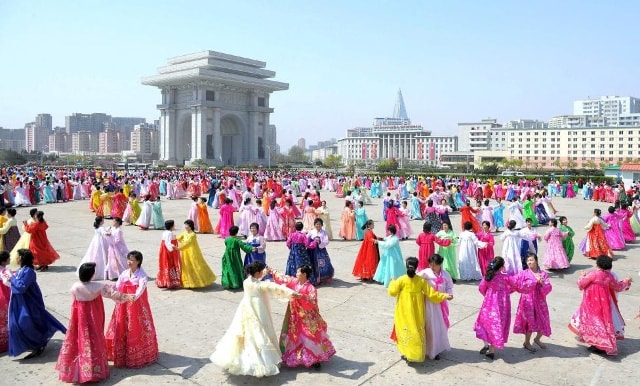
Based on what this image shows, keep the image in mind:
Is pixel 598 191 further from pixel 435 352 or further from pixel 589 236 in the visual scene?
pixel 435 352

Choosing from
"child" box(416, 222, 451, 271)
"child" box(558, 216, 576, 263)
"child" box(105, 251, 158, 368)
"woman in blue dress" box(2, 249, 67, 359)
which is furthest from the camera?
"child" box(558, 216, 576, 263)

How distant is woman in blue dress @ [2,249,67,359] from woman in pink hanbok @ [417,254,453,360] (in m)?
4.14

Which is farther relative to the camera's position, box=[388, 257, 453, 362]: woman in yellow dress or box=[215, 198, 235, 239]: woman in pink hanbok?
box=[215, 198, 235, 239]: woman in pink hanbok

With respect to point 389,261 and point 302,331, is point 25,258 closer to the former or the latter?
point 302,331

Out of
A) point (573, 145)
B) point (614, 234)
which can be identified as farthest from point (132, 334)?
point (573, 145)

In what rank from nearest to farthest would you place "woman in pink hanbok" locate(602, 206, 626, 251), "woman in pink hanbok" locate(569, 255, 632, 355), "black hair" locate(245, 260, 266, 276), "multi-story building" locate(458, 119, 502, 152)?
"black hair" locate(245, 260, 266, 276), "woman in pink hanbok" locate(569, 255, 632, 355), "woman in pink hanbok" locate(602, 206, 626, 251), "multi-story building" locate(458, 119, 502, 152)

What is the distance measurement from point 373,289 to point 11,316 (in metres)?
5.23

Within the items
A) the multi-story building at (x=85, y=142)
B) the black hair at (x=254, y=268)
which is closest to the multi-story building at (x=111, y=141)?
the multi-story building at (x=85, y=142)

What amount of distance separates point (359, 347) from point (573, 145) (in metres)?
110

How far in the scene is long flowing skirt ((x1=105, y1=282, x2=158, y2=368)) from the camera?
5.29 metres

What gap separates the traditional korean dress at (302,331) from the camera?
521 cm

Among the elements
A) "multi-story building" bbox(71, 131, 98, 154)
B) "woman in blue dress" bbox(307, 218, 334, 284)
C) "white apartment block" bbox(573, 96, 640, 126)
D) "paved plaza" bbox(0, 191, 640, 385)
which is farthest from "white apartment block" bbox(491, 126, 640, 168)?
"multi-story building" bbox(71, 131, 98, 154)

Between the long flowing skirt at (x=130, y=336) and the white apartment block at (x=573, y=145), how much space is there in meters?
100

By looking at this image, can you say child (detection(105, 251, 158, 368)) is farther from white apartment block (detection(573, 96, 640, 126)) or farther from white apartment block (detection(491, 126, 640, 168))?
white apartment block (detection(573, 96, 640, 126))
